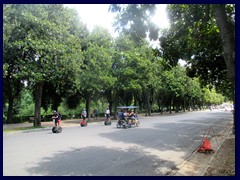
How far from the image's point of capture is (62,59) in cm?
2347

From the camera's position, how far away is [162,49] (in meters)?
11.9

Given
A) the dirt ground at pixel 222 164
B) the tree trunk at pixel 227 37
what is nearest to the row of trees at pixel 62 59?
the tree trunk at pixel 227 37

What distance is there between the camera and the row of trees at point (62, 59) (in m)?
21.3

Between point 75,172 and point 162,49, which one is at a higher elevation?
point 162,49

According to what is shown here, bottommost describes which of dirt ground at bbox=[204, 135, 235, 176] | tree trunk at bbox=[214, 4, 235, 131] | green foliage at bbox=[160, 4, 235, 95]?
dirt ground at bbox=[204, 135, 235, 176]

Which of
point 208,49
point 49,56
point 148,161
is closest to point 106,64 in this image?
point 49,56

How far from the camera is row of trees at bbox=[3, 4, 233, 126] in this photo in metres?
21.3

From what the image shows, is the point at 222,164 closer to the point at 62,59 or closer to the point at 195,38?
the point at 195,38

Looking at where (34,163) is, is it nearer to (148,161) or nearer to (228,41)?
(148,161)

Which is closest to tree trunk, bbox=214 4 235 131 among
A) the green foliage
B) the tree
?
the green foliage

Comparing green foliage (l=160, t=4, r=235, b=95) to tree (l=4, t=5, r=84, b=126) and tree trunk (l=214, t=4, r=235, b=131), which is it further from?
tree (l=4, t=5, r=84, b=126)

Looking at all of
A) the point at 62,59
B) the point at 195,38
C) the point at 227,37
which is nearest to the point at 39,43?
the point at 62,59

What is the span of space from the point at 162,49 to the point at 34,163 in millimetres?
7257

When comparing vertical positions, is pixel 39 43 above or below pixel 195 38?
above
